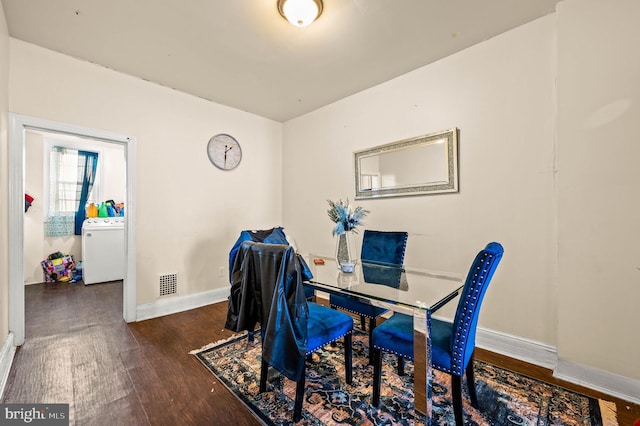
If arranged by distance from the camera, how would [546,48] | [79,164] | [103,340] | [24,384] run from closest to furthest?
[24,384] → [546,48] → [103,340] → [79,164]

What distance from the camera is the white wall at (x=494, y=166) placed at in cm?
206

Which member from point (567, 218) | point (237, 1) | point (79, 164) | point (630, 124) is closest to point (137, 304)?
point (237, 1)

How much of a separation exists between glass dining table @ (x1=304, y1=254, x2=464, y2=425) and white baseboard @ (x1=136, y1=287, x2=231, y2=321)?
1855 millimetres

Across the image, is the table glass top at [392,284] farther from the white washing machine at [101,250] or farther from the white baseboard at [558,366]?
the white washing machine at [101,250]

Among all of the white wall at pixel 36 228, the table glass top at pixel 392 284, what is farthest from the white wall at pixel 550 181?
the white wall at pixel 36 228

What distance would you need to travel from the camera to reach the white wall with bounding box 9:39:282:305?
8.14ft

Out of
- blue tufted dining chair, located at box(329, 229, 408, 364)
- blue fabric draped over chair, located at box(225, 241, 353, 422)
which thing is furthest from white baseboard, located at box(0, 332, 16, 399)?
blue tufted dining chair, located at box(329, 229, 408, 364)

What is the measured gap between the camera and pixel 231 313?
1717mm

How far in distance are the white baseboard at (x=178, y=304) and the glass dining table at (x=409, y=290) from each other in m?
1.85

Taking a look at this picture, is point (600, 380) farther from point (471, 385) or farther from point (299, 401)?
point (299, 401)

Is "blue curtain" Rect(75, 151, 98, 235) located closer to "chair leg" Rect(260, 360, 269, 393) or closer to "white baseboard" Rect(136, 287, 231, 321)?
"white baseboard" Rect(136, 287, 231, 321)

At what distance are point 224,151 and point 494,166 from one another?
310cm

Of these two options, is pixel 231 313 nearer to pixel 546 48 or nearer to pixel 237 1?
pixel 237 1

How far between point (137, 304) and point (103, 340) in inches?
19.4
